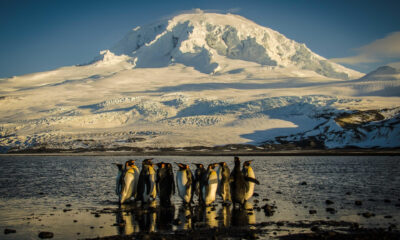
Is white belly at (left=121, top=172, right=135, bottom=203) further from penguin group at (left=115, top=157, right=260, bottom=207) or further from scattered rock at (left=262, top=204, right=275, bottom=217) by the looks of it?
scattered rock at (left=262, top=204, right=275, bottom=217)

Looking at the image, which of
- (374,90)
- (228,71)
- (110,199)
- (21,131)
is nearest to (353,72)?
(228,71)

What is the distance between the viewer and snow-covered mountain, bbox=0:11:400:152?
66062mm

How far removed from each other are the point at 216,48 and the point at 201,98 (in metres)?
74.9

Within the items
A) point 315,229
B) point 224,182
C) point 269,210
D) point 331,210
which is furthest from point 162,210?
point 315,229

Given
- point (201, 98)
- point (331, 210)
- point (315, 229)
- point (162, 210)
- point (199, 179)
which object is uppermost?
point (201, 98)

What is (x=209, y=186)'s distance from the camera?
1338 centimetres

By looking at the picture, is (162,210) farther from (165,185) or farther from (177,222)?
(177,222)

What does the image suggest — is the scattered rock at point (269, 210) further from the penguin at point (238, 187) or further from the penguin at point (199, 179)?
the penguin at point (199, 179)

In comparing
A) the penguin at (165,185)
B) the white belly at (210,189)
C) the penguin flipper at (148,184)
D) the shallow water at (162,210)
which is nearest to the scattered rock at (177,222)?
the shallow water at (162,210)

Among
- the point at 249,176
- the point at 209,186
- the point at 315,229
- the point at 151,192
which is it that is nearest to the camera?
the point at 315,229

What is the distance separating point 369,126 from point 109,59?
136 metres

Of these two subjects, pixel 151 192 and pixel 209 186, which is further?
pixel 151 192

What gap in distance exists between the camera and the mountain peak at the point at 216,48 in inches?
6329

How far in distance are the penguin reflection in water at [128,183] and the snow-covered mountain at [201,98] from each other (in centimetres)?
4522
